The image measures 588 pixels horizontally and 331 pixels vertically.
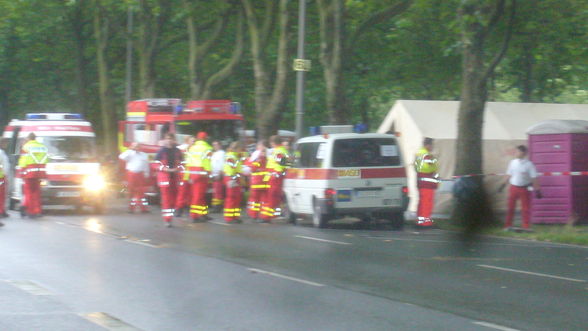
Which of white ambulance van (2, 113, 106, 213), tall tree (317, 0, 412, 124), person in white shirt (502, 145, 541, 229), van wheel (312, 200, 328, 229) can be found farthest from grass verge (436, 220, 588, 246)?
white ambulance van (2, 113, 106, 213)

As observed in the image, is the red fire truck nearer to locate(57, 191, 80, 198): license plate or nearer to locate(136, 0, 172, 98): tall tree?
locate(57, 191, 80, 198): license plate

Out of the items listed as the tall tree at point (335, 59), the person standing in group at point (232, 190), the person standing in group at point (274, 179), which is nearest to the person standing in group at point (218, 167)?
the person standing in group at point (232, 190)

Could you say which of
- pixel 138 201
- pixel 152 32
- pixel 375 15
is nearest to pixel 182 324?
pixel 138 201

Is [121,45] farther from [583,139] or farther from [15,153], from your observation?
[583,139]

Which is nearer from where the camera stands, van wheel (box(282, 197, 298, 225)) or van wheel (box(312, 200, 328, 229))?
van wheel (box(312, 200, 328, 229))

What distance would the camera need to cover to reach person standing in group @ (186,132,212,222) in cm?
1931

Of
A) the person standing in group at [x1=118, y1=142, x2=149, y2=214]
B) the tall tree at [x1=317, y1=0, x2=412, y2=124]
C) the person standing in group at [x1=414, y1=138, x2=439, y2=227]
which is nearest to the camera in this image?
the person standing in group at [x1=414, y1=138, x2=439, y2=227]

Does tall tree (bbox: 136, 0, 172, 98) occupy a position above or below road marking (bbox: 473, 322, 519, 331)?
above

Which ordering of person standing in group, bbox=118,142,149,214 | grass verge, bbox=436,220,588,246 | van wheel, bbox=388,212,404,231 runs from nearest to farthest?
grass verge, bbox=436,220,588,246 → van wheel, bbox=388,212,404,231 → person standing in group, bbox=118,142,149,214

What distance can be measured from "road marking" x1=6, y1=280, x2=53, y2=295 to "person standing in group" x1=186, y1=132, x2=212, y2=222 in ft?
28.9

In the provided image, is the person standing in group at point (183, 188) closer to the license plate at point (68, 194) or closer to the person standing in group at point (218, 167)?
the person standing in group at point (218, 167)

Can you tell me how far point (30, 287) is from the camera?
1022cm

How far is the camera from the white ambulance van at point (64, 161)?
22.2 metres

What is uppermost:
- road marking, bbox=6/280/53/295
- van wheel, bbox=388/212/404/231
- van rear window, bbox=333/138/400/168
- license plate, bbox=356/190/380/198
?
van rear window, bbox=333/138/400/168
